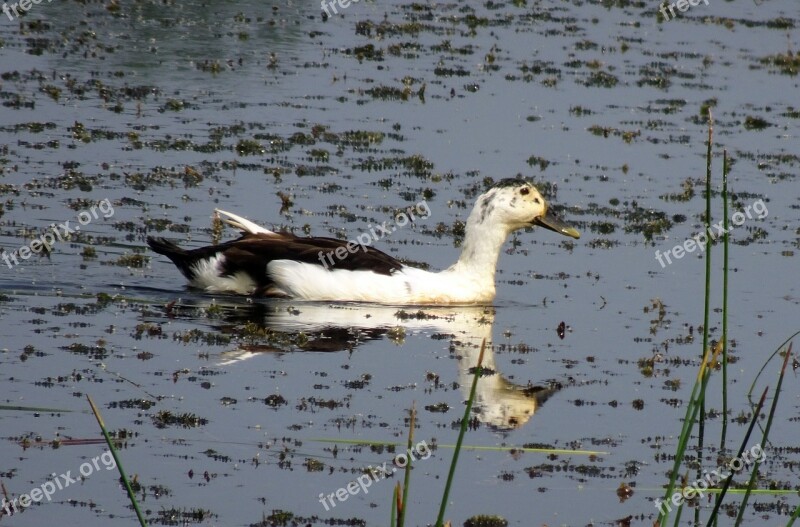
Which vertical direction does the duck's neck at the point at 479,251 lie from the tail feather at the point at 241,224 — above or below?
below

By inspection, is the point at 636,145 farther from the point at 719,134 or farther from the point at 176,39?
the point at 176,39

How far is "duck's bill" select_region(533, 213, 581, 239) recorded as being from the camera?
15.2 meters

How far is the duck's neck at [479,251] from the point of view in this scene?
14602 mm

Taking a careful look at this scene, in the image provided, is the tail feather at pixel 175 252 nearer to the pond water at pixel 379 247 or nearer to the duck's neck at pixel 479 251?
the pond water at pixel 379 247

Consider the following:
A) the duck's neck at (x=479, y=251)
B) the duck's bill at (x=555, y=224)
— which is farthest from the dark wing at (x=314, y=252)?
the duck's bill at (x=555, y=224)

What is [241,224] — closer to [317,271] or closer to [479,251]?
[317,271]

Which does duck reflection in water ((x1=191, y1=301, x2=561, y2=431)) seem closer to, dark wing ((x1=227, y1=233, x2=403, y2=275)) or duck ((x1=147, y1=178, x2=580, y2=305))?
duck ((x1=147, y1=178, x2=580, y2=305))

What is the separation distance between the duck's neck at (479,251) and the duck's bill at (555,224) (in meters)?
0.61

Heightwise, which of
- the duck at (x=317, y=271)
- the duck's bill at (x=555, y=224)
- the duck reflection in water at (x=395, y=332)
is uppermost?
the duck's bill at (x=555, y=224)

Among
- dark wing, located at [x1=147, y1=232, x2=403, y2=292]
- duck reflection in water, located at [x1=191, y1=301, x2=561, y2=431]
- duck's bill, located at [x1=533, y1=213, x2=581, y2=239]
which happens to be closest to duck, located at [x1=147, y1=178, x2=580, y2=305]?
dark wing, located at [x1=147, y1=232, x2=403, y2=292]

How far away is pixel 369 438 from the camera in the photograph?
9.98m

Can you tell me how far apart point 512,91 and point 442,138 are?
11.9ft

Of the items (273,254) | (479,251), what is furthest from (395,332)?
(479,251)

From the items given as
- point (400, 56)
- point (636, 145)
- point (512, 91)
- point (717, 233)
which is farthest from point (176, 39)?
point (717, 233)
